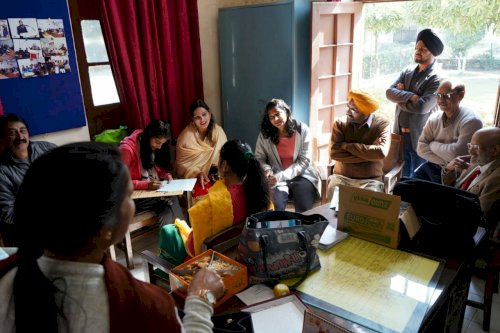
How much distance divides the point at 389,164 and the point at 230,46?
6.10 ft

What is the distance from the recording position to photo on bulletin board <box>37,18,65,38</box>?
2623 millimetres

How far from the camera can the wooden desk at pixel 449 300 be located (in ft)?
3.88

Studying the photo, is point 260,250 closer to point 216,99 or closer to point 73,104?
point 73,104

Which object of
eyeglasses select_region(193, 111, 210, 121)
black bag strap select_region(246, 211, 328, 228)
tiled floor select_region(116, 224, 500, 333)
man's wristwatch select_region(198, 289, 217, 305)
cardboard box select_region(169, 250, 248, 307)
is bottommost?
tiled floor select_region(116, 224, 500, 333)

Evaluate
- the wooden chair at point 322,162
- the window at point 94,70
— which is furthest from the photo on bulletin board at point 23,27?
the wooden chair at point 322,162

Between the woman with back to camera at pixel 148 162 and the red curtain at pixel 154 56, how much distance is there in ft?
1.38

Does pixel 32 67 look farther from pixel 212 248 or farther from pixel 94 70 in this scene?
pixel 212 248

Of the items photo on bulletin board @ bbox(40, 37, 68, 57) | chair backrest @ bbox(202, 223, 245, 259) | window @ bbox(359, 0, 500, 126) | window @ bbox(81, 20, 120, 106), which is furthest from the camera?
window @ bbox(359, 0, 500, 126)

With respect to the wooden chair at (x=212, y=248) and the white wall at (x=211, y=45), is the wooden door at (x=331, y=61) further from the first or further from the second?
the wooden chair at (x=212, y=248)

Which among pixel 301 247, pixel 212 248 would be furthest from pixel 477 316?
pixel 212 248

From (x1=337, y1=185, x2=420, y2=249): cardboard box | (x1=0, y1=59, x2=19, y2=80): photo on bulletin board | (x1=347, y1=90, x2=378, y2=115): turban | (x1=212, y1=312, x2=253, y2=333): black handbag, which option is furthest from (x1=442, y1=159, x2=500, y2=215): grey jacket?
(x1=0, y1=59, x2=19, y2=80): photo on bulletin board

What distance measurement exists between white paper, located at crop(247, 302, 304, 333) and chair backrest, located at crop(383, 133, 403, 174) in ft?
6.96

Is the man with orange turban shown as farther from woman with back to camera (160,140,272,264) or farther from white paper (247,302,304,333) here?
white paper (247,302,304,333)

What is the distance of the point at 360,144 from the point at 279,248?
1.65 m
